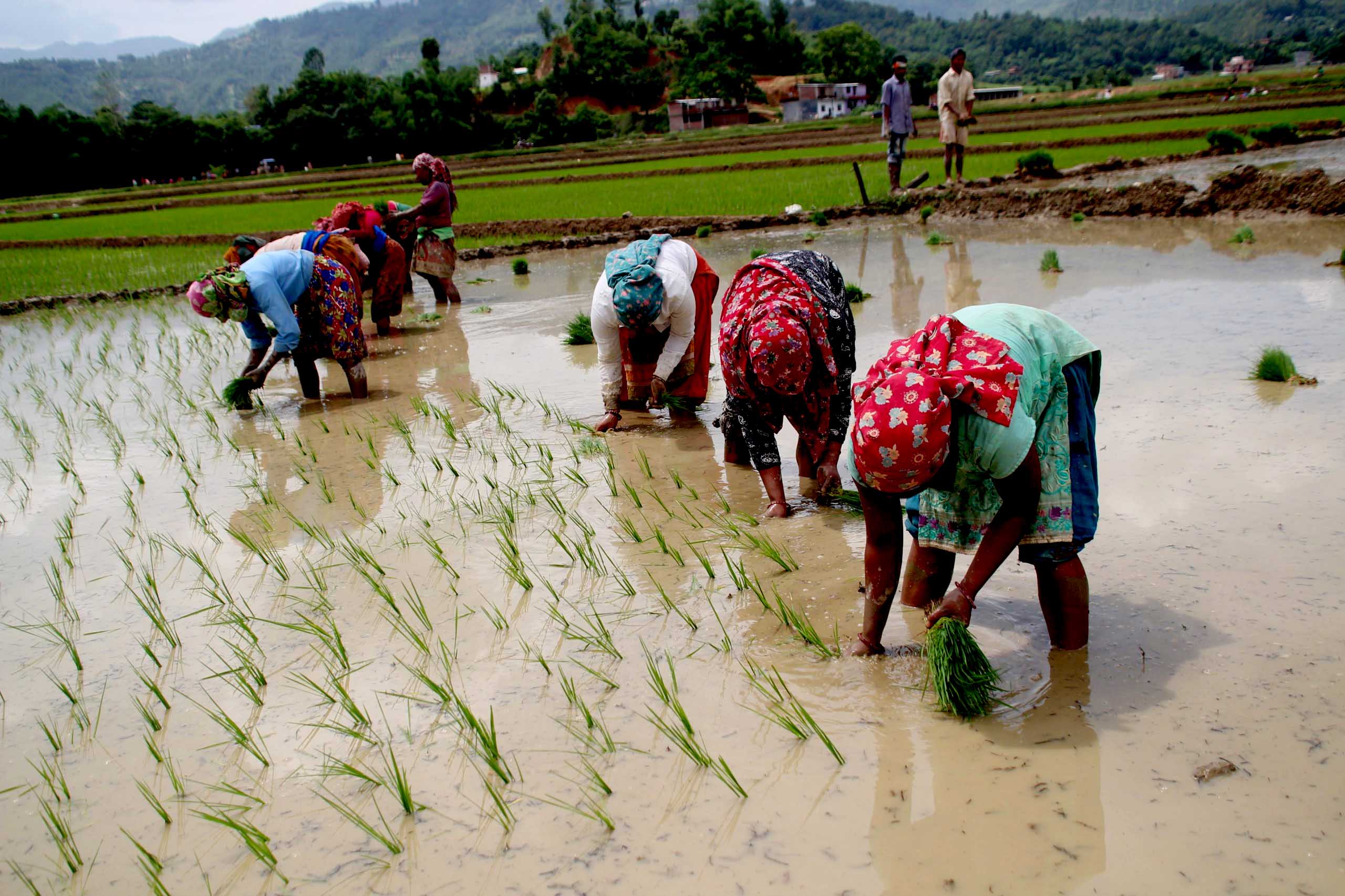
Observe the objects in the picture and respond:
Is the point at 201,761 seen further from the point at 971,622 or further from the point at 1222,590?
the point at 1222,590

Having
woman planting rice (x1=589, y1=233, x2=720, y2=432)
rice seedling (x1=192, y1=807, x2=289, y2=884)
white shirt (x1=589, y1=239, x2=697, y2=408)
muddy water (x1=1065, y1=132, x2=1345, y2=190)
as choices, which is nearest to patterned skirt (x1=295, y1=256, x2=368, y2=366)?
woman planting rice (x1=589, y1=233, x2=720, y2=432)

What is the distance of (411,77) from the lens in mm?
52438

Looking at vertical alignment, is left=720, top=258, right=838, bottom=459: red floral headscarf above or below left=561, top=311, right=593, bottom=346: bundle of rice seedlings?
above

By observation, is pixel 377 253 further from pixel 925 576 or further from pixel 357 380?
pixel 925 576

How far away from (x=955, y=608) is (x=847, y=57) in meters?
75.5

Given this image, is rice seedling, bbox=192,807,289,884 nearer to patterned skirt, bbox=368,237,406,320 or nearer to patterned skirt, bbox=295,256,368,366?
patterned skirt, bbox=295,256,368,366

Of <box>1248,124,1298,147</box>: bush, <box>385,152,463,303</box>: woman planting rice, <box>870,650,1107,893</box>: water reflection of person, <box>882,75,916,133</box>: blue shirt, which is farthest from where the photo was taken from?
<box>1248,124,1298,147</box>: bush

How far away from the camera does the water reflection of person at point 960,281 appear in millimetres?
6848

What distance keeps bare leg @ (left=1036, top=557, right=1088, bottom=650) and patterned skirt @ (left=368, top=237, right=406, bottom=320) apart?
655cm

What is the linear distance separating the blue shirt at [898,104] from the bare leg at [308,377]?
325 inches

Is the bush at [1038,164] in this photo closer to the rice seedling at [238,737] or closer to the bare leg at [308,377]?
the bare leg at [308,377]

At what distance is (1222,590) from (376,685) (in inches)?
100

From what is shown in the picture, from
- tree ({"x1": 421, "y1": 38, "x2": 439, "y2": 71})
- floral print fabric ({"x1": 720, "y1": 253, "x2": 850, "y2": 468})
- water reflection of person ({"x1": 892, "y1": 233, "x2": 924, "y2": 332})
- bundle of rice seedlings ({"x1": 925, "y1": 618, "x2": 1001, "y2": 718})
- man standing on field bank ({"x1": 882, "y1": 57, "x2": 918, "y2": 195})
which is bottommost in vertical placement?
bundle of rice seedlings ({"x1": 925, "y1": 618, "x2": 1001, "y2": 718})

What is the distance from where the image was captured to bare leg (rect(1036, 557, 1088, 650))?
248 centimetres
